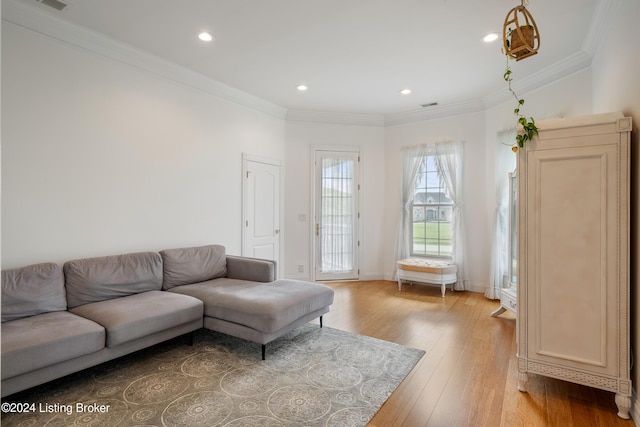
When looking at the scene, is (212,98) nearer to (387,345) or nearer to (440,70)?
(440,70)

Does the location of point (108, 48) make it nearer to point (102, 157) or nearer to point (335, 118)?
point (102, 157)

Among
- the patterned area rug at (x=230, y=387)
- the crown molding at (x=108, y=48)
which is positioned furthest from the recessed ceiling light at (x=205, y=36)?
the patterned area rug at (x=230, y=387)

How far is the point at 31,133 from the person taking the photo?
114 inches

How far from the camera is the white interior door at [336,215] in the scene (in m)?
5.74

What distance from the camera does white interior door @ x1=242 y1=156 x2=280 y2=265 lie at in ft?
16.0

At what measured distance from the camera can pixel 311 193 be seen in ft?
18.7

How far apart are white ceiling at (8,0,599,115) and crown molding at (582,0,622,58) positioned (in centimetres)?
4

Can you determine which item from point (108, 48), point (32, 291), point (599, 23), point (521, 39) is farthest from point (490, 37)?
point (32, 291)

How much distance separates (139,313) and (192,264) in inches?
43.9

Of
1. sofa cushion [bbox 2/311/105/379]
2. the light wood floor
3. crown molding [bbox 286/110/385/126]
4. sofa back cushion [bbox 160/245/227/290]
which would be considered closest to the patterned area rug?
the light wood floor

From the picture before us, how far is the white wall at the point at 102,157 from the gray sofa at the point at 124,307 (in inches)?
12.7

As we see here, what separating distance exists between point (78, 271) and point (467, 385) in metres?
3.29

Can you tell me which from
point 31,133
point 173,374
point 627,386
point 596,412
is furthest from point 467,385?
point 31,133

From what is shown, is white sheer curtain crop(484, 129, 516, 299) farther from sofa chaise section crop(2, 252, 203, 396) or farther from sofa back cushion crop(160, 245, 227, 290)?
sofa chaise section crop(2, 252, 203, 396)
